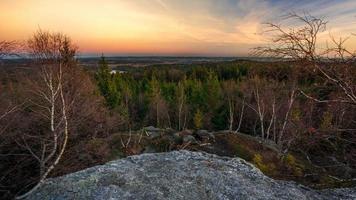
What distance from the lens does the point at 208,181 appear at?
34.0 ft

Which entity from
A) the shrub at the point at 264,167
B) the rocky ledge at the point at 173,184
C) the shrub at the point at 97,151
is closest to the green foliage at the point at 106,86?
the shrub at the point at 97,151

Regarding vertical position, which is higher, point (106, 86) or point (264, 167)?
point (106, 86)

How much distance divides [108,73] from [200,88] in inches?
649

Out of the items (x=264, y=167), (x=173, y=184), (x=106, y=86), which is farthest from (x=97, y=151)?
(x=106, y=86)

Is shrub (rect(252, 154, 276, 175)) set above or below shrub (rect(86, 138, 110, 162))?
above

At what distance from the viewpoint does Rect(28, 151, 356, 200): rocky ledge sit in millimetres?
9383

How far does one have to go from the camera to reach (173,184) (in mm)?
9992

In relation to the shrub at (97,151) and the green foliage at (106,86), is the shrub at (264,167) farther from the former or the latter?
the green foliage at (106,86)

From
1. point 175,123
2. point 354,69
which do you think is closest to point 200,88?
point 175,123

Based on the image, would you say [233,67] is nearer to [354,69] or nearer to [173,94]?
[173,94]

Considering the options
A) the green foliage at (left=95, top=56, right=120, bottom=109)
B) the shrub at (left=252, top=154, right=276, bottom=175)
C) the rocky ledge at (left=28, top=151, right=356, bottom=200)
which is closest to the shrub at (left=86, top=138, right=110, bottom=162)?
the rocky ledge at (left=28, top=151, right=356, bottom=200)

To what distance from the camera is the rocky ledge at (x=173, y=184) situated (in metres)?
9.38

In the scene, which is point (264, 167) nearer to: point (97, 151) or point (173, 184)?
point (173, 184)

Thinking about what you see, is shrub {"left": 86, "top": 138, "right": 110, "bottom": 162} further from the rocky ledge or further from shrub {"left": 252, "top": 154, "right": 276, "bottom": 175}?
shrub {"left": 252, "top": 154, "right": 276, "bottom": 175}
